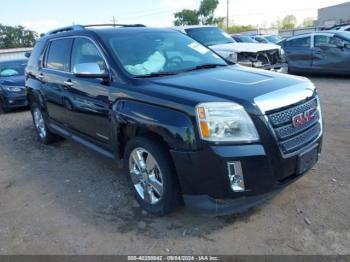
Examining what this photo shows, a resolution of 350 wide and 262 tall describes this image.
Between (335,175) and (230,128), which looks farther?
(335,175)

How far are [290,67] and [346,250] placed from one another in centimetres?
1059

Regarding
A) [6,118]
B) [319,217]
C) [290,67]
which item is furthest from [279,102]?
[290,67]

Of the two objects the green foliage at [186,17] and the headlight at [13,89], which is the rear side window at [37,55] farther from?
the green foliage at [186,17]

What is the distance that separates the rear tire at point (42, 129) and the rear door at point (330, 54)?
8.84m

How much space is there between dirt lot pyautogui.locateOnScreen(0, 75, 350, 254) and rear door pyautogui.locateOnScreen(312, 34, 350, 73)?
6880 mm

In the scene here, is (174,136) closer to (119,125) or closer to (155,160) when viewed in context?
(155,160)

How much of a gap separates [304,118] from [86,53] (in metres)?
2.70

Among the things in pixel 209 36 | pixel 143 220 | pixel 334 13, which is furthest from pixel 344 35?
pixel 334 13

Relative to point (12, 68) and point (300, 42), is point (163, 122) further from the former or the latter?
point (300, 42)

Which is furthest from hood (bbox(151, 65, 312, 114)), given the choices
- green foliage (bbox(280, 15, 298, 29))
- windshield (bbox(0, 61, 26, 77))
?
green foliage (bbox(280, 15, 298, 29))

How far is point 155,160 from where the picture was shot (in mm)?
3379

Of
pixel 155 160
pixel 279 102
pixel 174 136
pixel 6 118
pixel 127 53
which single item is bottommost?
pixel 6 118

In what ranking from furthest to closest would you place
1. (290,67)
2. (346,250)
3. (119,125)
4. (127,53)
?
(290,67) < (127,53) < (119,125) < (346,250)

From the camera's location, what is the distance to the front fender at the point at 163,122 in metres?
3.00
